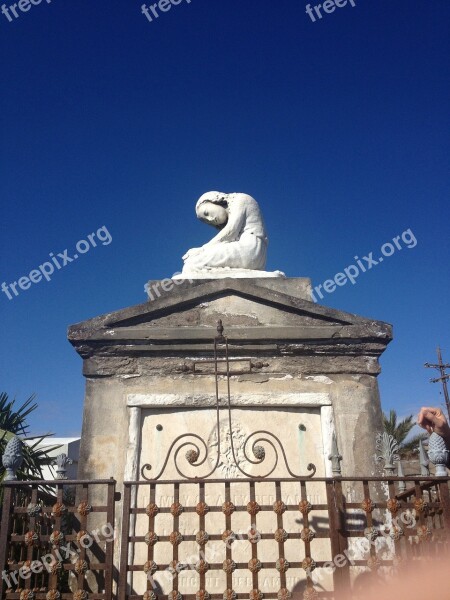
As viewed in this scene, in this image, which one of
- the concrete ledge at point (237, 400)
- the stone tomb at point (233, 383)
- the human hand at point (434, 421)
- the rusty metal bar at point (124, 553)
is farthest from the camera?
the concrete ledge at point (237, 400)

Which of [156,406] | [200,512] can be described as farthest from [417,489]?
[156,406]

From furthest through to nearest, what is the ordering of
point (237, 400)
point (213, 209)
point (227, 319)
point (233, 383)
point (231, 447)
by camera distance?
point (213, 209) → point (227, 319) → point (233, 383) → point (237, 400) → point (231, 447)

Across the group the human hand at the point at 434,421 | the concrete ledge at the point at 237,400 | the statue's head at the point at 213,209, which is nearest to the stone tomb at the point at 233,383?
the concrete ledge at the point at 237,400

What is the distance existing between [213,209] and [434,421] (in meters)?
4.35

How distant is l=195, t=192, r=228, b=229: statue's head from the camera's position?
698 cm

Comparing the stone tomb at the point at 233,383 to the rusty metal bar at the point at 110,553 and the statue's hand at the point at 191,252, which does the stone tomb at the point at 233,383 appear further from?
the statue's hand at the point at 191,252

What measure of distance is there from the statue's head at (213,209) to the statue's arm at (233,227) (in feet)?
0.43

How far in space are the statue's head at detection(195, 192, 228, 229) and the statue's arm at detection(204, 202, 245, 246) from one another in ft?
0.43

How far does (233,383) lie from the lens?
514cm

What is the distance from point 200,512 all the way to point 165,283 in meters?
3.03

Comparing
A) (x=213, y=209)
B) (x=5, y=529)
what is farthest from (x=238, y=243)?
(x=5, y=529)

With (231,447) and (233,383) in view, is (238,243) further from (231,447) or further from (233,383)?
(231,447)

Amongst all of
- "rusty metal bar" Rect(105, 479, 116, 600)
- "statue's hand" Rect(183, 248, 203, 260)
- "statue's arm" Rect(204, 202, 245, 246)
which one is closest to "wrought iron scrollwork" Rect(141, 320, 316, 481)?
"rusty metal bar" Rect(105, 479, 116, 600)

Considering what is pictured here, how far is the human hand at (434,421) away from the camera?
3.65m
